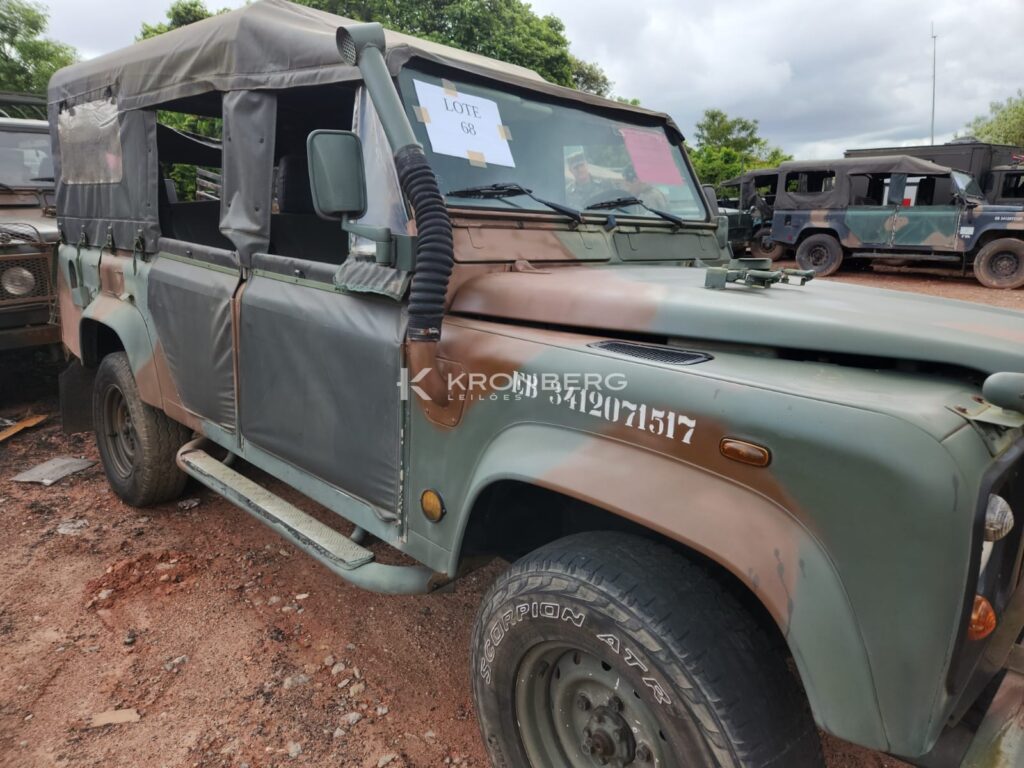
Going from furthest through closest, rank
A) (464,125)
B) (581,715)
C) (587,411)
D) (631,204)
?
(631,204)
(464,125)
(581,715)
(587,411)

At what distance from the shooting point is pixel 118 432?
4016 mm

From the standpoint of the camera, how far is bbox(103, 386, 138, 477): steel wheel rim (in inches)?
155

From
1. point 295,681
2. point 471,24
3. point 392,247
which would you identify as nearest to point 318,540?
point 295,681

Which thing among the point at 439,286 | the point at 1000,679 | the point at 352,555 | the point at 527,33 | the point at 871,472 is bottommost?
the point at 352,555

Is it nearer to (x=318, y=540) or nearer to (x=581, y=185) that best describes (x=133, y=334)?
(x=318, y=540)

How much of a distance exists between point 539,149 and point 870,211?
42.1ft

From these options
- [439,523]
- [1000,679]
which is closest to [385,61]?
[439,523]

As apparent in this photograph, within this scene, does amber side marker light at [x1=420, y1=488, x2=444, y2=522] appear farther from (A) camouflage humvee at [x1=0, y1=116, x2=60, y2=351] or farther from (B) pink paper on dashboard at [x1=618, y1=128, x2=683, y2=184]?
(A) camouflage humvee at [x1=0, y1=116, x2=60, y2=351]

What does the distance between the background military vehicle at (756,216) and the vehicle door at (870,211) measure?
182cm

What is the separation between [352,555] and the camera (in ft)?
7.81

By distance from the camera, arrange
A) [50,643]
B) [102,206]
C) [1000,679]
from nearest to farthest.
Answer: [1000,679]
[50,643]
[102,206]

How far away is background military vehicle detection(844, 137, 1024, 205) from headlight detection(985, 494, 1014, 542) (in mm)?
16106

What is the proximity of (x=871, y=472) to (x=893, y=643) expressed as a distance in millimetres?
305

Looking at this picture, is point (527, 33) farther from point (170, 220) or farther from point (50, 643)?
point (50, 643)
